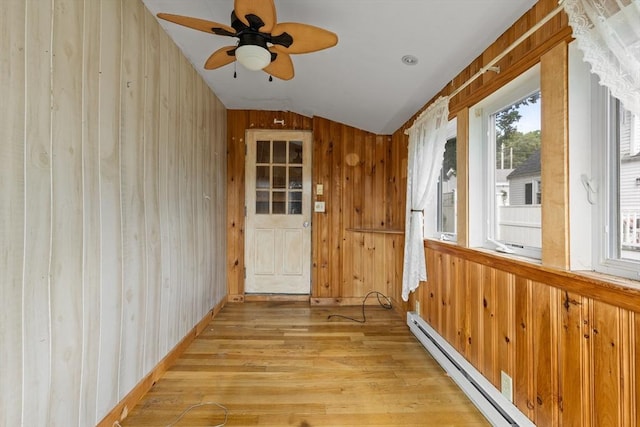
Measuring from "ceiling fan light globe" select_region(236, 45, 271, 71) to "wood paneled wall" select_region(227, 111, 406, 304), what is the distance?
2048 millimetres

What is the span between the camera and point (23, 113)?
104cm

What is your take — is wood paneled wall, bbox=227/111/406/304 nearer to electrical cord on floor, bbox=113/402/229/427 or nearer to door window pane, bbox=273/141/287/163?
door window pane, bbox=273/141/287/163

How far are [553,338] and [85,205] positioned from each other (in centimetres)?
216

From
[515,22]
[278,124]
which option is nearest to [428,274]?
[515,22]

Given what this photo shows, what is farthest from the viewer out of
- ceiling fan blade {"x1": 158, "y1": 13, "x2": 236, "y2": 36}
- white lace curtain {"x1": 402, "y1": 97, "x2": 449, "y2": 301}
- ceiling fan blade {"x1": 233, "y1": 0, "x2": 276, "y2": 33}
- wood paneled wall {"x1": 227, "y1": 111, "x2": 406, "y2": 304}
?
wood paneled wall {"x1": 227, "y1": 111, "x2": 406, "y2": 304}

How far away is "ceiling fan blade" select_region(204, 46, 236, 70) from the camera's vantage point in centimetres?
164

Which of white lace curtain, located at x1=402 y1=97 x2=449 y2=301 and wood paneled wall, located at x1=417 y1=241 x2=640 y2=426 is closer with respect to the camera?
wood paneled wall, located at x1=417 y1=241 x2=640 y2=426

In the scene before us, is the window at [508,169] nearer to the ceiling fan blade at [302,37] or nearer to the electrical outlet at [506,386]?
the electrical outlet at [506,386]

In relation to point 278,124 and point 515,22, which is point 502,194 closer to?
point 515,22

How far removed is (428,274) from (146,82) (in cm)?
253

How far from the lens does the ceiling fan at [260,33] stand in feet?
4.36

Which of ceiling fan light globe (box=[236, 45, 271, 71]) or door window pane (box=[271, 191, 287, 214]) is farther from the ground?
ceiling fan light globe (box=[236, 45, 271, 71])

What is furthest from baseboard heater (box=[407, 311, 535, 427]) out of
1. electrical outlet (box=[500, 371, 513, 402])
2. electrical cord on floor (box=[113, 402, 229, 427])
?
electrical cord on floor (box=[113, 402, 229, 427])

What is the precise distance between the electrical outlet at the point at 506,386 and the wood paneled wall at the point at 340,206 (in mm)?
1959
